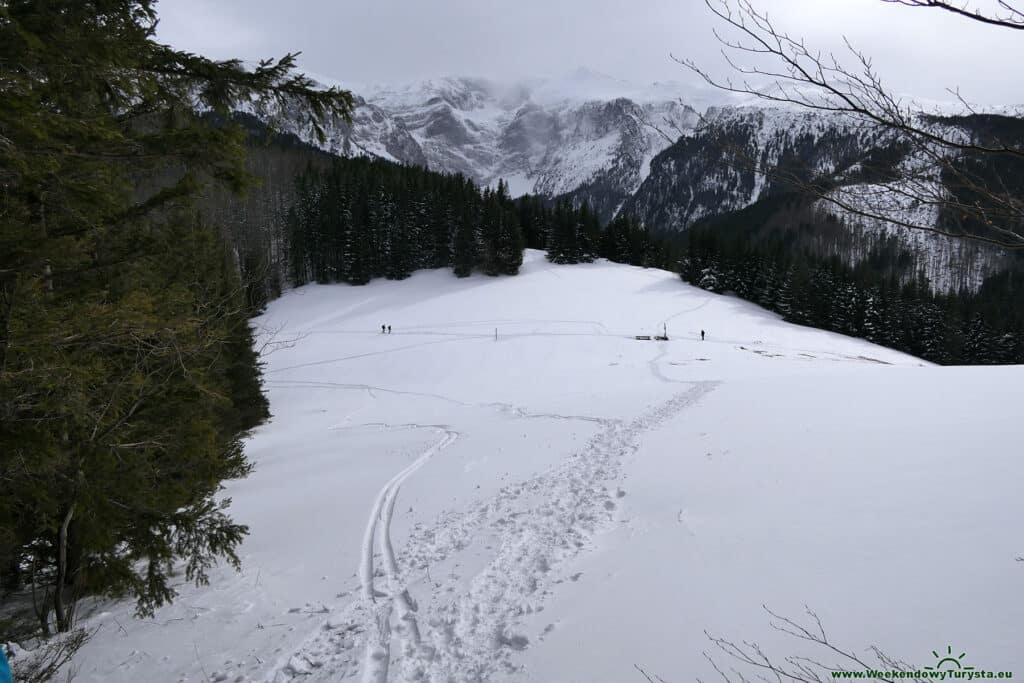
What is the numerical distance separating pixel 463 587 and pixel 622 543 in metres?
1.95

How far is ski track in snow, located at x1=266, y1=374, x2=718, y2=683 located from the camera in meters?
4.21

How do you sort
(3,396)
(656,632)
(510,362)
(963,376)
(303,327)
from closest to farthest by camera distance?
(3,396) < (656,632) < (963,376) < (510,362) < (303,327)

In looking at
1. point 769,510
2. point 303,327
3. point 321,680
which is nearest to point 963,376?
point 769,510

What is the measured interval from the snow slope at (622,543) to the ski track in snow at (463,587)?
0.10ft

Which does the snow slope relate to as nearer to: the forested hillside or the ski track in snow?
the ski track in snow

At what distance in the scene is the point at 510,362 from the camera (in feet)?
96.0

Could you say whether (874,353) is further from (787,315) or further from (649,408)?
(649,408)

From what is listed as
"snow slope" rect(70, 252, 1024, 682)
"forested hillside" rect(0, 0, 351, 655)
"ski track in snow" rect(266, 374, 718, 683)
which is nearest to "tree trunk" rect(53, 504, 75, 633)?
"forested hillside" rect(0, 0, 351, 655)

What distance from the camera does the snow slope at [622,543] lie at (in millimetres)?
3773

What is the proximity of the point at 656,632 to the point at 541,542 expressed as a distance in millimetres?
2453

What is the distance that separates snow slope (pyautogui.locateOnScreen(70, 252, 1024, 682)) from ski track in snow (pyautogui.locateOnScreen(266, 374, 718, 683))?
0.10 feet

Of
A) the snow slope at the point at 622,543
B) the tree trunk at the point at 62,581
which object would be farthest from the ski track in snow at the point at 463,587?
the tree trunk at the point at 62,581

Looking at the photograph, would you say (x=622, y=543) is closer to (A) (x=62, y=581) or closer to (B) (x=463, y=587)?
(B) (x=463, y=587)

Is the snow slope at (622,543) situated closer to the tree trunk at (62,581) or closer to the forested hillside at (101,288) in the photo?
the tree trunk at (62,581)
